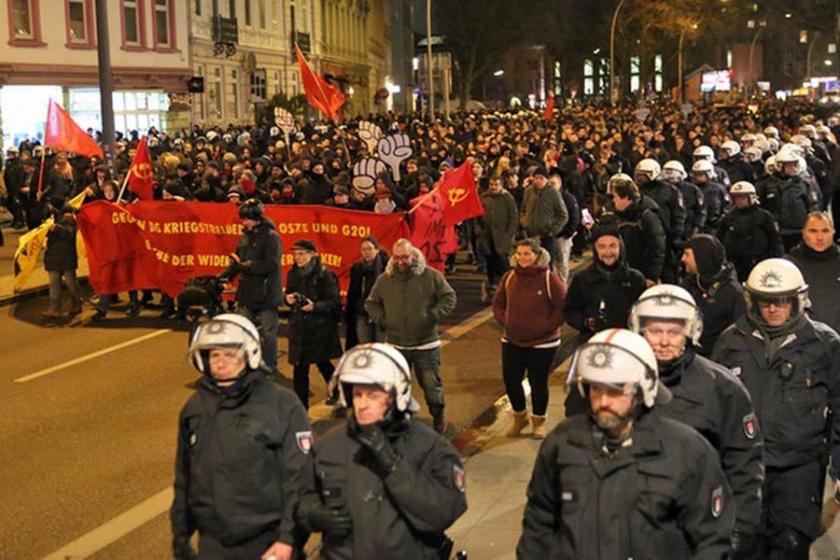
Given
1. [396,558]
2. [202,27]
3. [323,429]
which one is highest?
[202,27]

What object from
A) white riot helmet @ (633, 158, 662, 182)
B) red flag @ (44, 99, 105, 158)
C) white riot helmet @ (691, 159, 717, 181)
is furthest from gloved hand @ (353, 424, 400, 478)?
red flag @ (44, 99, 105, 158)

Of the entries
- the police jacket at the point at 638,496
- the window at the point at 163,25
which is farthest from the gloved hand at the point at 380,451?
the window at the point at 163,25

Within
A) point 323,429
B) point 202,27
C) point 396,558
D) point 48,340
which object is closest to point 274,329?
point 323,429

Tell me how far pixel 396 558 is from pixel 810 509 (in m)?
2.37

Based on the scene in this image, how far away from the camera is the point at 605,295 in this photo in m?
7.89

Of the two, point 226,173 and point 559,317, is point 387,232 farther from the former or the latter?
point 226,173

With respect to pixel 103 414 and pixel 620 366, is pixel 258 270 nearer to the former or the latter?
pixel 103 414

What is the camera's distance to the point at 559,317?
30.1 ft

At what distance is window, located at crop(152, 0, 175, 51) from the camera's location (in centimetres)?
4244

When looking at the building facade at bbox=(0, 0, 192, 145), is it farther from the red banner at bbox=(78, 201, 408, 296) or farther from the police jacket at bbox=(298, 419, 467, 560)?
the police jacket at bbox=(298, 419, 467, 560)

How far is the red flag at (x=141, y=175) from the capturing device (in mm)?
16172

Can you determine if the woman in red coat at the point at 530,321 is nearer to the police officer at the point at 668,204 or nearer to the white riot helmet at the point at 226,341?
the police officer at the point at 668,204

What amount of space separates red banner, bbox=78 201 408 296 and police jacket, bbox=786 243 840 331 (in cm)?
692

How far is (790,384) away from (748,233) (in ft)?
17.9
